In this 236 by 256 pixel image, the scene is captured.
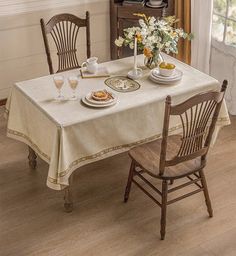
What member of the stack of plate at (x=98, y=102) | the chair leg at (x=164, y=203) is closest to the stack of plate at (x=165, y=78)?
the stack of plate at (x=98, y=102)

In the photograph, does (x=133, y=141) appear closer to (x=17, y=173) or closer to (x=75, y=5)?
(x=17, y=173)

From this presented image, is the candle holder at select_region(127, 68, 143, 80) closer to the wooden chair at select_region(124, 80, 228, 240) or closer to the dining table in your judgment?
the dining table

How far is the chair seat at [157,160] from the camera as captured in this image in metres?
3.27

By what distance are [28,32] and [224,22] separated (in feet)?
5.74

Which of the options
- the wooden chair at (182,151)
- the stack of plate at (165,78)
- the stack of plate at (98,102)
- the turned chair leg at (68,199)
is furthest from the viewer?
the stack of plate at (165,78)

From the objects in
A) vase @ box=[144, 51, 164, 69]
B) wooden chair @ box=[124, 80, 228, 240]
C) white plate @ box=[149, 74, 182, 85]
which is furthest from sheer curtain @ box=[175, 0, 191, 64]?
wooden chair @ box=[124, 80, 228, 240]

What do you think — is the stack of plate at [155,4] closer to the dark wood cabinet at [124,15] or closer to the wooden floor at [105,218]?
the dark wood cabinet at [124,15]

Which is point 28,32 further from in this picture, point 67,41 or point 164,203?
point 164,203

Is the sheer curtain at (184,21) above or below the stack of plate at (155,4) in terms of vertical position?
below

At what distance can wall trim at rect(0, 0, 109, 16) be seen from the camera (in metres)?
4.66

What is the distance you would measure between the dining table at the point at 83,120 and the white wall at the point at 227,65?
3.30 ft

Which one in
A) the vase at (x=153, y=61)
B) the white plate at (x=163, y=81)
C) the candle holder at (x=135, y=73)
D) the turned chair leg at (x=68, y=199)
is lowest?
the turned chair leg at (x=68, y=199)

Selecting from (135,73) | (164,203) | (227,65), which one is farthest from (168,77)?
(227,65)

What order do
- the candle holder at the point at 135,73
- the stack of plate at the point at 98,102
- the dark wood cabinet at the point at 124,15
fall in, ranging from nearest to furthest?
the stack of plate at the point at 98,102
the candle holder at the point at 135,73
the dark wood cabinet at the point at 124,15
